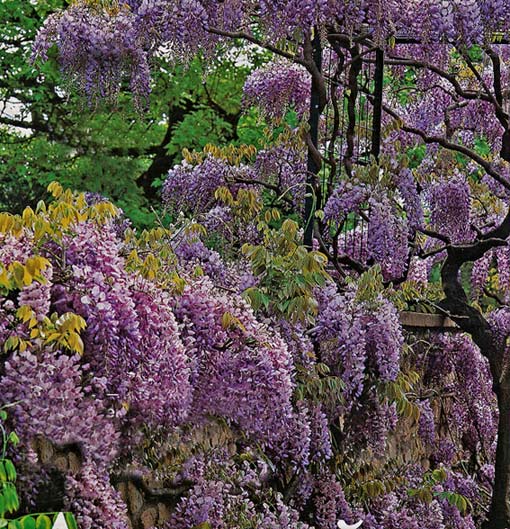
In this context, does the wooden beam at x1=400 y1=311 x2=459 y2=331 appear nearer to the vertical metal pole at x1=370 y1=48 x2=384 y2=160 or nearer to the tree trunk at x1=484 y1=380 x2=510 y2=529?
the tree trunk at x1=484 y1=380 x2=510 y2=529

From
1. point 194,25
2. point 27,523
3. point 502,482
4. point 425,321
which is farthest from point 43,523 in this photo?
point 502,482

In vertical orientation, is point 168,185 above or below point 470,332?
above

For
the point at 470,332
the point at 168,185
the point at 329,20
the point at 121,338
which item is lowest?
the point at 121,338

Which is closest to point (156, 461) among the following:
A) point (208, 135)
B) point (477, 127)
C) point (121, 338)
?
point (121, 338)

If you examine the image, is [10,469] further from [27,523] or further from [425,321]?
[425,321]

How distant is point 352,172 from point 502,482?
Result: 1996mm

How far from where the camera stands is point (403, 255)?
490cm

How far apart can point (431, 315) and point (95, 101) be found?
2303 millimetres

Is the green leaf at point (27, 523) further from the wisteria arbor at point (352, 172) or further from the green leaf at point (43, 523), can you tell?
the wisteria arbor at point (352, 172)

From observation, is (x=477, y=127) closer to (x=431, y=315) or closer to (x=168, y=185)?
(x=431, y=315)

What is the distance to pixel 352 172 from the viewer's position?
190 inches

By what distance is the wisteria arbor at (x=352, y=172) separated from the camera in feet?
13.2

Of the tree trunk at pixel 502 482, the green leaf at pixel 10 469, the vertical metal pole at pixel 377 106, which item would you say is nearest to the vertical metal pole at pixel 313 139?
the vertical metal pole at pixel 377 106

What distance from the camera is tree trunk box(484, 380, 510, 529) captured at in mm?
5488
